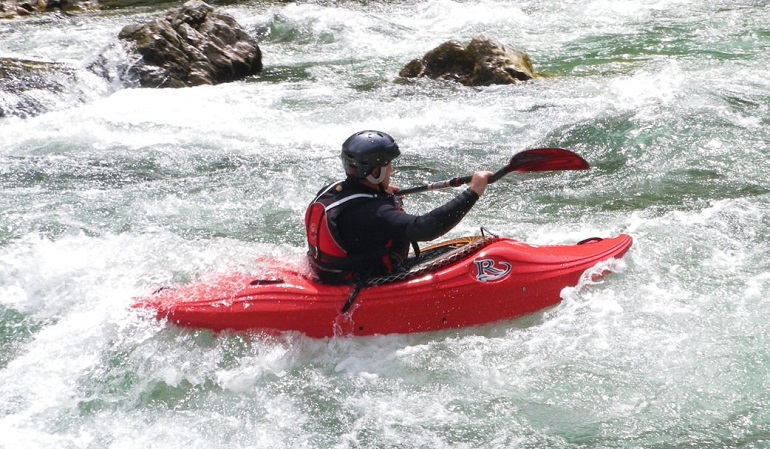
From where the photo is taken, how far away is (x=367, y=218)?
446 cm

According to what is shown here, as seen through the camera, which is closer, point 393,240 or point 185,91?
point 393,240

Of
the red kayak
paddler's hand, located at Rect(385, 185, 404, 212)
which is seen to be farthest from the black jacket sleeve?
the red kayak

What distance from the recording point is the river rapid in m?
4.13

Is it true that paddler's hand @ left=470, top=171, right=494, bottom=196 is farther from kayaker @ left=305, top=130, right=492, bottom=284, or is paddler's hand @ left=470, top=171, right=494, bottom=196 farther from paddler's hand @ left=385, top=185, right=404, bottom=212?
paddler's hand @ left=385, top=185, right=404, bottom=212

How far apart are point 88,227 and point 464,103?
4.33 m

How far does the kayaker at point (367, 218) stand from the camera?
171 inches

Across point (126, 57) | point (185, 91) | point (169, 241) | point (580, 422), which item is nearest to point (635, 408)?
point (580, 422)

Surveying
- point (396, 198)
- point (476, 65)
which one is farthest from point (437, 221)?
point (476, 65)

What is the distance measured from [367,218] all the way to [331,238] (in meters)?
0.26

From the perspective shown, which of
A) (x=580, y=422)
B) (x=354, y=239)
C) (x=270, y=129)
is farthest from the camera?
(x=270, y=129)

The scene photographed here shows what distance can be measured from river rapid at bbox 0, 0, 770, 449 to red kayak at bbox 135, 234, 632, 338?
0.09 meters

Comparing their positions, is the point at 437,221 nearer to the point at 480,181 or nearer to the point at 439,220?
the point at 439,220

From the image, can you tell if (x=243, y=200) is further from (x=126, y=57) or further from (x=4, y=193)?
(x=126, y=57)

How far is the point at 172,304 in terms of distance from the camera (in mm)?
4859
